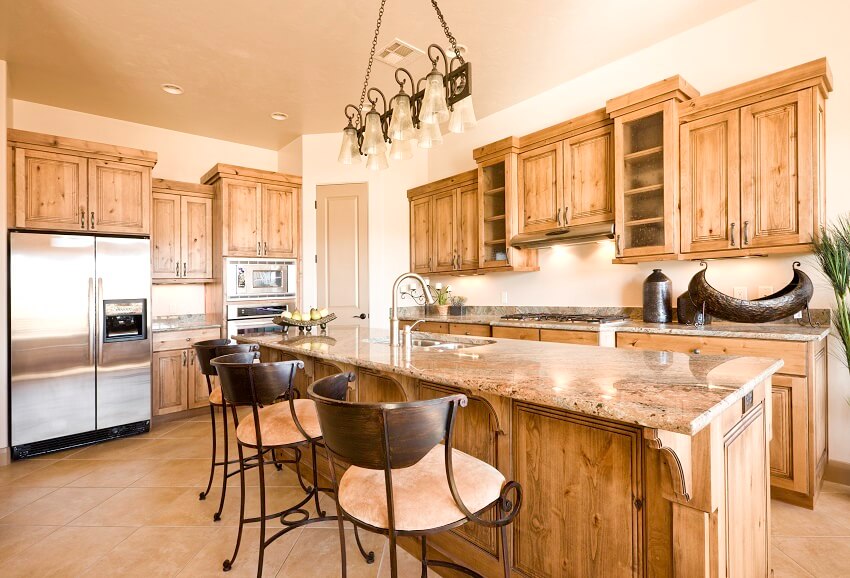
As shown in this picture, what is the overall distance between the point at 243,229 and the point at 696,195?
4173 millimetres

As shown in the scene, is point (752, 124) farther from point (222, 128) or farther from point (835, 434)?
point (222, 128)

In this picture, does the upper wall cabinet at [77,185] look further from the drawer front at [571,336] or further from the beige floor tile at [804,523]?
the beige floor tile at [804,523]

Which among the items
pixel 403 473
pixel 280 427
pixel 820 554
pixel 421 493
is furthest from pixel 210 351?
pixel 820 554

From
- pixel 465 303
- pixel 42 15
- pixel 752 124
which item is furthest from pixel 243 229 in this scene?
pixel 752 124

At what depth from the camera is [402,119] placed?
6.88 ft

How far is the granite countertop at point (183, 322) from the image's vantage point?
13.5 ft

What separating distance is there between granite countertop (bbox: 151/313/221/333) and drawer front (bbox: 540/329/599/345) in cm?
329

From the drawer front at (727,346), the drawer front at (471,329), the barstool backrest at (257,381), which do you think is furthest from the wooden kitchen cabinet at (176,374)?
the drawer front at (727,346)

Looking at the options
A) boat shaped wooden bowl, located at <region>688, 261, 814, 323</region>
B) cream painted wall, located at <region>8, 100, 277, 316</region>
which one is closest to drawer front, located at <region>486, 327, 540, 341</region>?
boat shaped wooden bowl, located at <region>688, 261, 814, 323</region>

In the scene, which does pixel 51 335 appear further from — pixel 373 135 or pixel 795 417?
pixel 795 417

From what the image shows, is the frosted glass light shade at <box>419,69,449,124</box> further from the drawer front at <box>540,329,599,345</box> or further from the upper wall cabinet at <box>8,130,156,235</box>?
the upper wall cabinet at <box>8,130,156,235</box>

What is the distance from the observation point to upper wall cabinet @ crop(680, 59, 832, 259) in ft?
7.73

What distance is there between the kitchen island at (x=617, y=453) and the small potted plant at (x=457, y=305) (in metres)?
2.94

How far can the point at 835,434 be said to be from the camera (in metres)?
2.52
